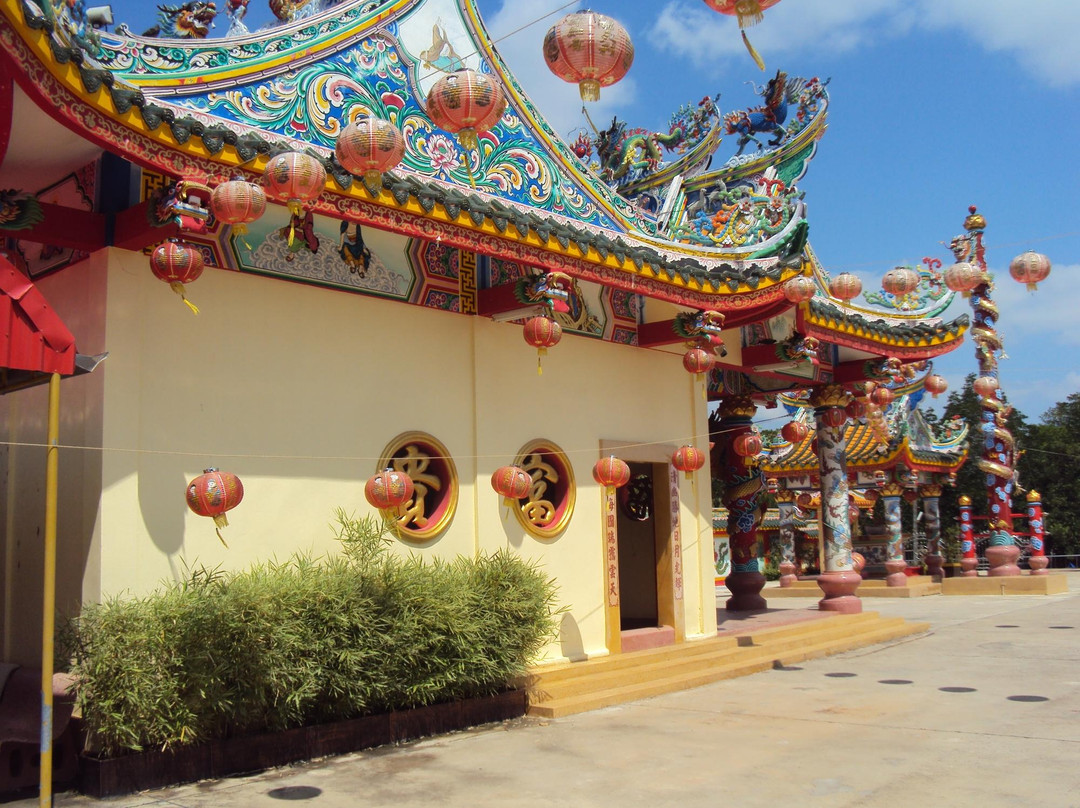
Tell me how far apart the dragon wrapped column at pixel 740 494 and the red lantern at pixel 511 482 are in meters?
5.57

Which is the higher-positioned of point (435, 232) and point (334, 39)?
point (334, 39)

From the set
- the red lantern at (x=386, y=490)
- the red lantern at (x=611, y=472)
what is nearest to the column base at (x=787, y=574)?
the red lantern at (x=611, y=472)

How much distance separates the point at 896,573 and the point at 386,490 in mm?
16373

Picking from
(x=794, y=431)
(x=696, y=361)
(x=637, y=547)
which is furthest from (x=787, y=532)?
(x=696, y=361)

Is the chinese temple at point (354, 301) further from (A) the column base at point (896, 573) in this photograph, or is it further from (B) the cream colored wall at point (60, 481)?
(A) the column base at point (896, 573)

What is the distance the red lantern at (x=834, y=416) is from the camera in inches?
495

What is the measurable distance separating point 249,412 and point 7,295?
79.5 inches

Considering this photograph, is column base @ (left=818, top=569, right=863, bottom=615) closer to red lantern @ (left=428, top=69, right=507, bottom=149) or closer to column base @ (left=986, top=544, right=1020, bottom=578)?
column base @ (left=986, top=544, right=1020, bottom=578)

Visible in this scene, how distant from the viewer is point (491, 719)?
6859mm

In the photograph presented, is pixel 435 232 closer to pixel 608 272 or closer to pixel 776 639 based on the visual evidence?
pixel 608 272

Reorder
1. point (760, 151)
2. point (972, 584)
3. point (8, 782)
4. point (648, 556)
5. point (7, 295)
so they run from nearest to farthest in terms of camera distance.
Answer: point (7, 295) → point (8, 782) → point (648, 556) → point (760, 151) → point (972, 584)

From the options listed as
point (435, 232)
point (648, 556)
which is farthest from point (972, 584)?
point (435, 232)

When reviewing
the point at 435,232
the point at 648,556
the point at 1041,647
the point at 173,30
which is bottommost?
the point at 1041,647

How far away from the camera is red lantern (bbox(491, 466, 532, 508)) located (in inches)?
291
